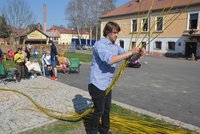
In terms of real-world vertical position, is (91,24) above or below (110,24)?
above

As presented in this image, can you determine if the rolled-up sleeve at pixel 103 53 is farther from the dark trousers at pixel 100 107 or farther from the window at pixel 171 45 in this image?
the window at pixel 171 45

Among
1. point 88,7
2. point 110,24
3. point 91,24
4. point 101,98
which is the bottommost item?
point 101,98

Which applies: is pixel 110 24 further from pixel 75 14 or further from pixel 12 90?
pixel 75 14

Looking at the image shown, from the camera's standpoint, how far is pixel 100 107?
3.66 m

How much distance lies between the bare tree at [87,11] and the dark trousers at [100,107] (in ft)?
166

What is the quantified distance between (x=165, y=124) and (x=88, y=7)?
52.5 m

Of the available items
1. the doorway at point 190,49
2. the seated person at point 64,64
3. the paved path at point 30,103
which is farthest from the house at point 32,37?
the paved path at point 30,103

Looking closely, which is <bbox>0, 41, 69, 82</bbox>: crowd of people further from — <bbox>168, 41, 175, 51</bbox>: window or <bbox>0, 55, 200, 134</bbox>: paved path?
<bbox>168, 41, 175, 51</bbox>: window

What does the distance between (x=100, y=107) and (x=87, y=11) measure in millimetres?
53647

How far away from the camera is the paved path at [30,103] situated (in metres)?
4.86

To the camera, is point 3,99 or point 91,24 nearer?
point 3,99

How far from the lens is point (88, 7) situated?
2154 inches

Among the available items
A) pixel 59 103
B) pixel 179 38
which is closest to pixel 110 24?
pixel 59 103

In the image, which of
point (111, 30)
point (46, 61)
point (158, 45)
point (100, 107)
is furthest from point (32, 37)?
point (111, 30)
